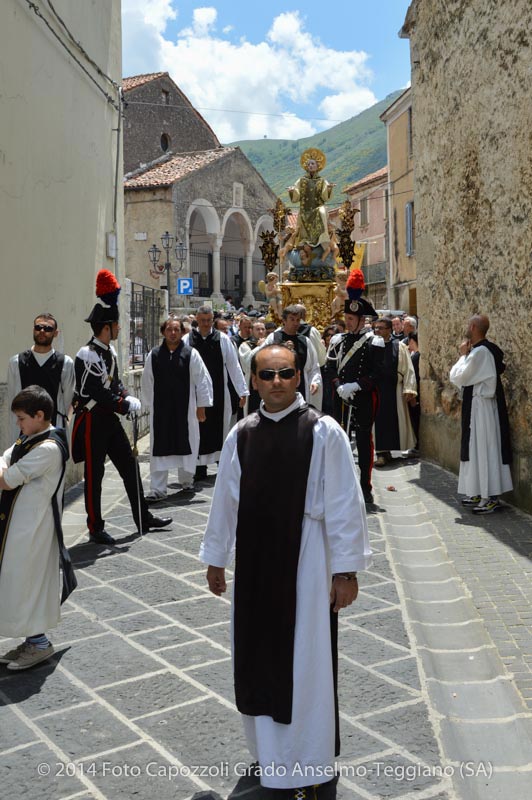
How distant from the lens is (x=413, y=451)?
11.1m

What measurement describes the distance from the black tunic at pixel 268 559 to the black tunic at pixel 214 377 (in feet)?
20.7

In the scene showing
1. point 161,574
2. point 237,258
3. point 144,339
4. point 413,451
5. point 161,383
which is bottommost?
point 161,574

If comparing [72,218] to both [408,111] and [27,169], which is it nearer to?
[27,169]

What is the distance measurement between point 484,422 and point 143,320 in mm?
7974

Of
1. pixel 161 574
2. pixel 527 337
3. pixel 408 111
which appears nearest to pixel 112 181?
pixel 527 337

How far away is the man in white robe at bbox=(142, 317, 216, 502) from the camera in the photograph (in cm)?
837

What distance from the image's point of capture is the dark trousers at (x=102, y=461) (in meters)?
6.64

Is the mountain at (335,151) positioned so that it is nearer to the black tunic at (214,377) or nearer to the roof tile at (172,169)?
the roof tile at (172,169)

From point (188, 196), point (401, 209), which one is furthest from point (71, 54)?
point (188, 196)

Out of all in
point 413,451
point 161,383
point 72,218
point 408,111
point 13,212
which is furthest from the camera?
point 408,111

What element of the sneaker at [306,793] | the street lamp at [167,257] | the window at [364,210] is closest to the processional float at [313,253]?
the street lamp at [167,257]

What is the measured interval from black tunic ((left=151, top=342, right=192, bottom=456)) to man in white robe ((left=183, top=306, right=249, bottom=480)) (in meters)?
0.92

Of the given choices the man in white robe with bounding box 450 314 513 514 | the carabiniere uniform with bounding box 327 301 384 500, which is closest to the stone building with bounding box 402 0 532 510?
the man in white robe with bounding box 450 314 513 514

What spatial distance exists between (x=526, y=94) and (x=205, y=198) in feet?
91.7
